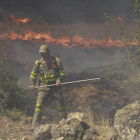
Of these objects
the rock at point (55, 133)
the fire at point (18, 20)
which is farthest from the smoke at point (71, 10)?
the rock at point (55, 133)

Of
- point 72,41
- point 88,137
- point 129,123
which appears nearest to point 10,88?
point 88,137

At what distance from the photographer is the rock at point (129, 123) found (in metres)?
4.51

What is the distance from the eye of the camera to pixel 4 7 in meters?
20.8

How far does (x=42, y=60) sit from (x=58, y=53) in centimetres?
1790

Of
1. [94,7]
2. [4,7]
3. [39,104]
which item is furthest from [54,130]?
[94,7]

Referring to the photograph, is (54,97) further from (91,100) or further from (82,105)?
(91,100)

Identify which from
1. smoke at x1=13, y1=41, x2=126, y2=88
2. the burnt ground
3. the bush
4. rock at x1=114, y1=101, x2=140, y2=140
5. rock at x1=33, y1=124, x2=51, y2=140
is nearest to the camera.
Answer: rock at x1=114, y1=101, x2=140, y2=140

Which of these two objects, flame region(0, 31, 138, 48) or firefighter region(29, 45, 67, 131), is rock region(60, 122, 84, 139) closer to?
firefighter region(29, 45, 67, 131)

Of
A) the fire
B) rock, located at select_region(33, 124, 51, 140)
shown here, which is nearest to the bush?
rock, located at select_region(33, 124, 51, 140)

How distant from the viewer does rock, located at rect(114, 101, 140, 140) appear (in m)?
4.51

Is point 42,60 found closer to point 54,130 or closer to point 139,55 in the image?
point 54,130

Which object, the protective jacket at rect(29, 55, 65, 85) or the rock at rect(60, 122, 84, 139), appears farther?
the protective jacket at rect(29, 55, 65, 85)

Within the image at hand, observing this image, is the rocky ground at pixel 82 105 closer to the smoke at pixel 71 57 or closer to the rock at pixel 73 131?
the rock at pixel 73 131

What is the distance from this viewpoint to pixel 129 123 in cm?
461
